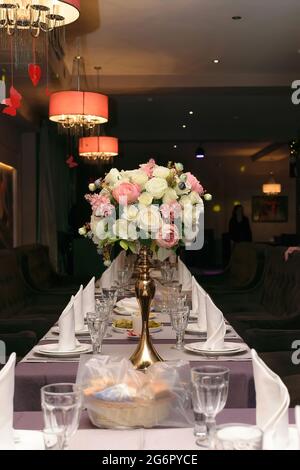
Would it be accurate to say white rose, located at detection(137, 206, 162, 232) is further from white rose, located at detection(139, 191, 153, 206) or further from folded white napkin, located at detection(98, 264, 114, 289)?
folded white napkin, located at detection(98, 264, 114, 289)

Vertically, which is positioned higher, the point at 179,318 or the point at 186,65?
the point at 186,65

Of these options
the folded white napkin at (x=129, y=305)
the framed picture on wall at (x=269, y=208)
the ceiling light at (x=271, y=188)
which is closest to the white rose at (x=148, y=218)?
the folded white napkin at (x=129, y=305)

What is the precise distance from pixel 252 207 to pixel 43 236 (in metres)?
7.67

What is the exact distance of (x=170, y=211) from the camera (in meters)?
2.11

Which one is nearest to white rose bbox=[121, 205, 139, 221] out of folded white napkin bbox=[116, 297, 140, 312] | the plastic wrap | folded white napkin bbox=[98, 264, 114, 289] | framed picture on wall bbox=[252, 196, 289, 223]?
the plastic wrap

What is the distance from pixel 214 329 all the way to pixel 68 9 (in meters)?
2.32

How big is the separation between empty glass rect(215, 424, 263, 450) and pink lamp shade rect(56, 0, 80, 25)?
3.06m

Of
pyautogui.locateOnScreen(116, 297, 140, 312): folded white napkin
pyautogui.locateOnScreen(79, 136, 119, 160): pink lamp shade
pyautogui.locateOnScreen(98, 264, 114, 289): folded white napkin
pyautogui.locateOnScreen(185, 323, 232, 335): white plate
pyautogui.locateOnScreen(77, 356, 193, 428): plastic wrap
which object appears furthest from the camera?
pyautogui.locateOnScreen(79, 136, 119, 160): pink lamp shade

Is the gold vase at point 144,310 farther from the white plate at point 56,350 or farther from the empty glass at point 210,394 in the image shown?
the empty glass at point 210,394

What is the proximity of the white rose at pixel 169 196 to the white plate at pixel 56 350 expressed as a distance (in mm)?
642

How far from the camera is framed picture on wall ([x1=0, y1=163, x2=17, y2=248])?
991 centimetres

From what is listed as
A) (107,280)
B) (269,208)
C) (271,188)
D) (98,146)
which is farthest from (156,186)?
(269,208)

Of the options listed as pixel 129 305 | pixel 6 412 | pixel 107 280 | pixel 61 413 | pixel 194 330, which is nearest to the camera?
pixel 61 413

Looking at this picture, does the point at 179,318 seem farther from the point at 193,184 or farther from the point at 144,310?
the point at 193,184
